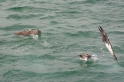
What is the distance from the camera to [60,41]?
12.4m

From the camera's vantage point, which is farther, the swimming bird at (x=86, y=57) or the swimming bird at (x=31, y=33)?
the swimming bird at (x=31, y=33)

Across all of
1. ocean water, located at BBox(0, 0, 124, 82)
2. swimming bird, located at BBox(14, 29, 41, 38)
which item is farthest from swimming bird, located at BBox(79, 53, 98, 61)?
swimming bird, located at BBox(14, 29, 41, 38)

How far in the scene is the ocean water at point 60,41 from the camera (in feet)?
32.1

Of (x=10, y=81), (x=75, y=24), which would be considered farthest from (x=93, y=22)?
(x=10, y=81)

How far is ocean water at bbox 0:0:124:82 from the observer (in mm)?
9773

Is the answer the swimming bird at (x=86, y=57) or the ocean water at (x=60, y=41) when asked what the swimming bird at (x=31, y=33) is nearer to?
the ocean water at (x=60, y=41)

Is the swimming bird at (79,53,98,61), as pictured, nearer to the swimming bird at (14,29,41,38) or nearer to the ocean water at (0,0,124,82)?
the ocean water at (0,0,124,82)

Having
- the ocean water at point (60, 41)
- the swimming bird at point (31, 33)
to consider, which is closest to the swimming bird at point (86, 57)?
the ocean water at point (60, 41)

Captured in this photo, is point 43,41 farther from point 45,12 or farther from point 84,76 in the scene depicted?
point 45,12

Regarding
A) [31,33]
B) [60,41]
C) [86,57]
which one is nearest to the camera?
[86,57]

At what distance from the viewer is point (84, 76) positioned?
9.55 meters

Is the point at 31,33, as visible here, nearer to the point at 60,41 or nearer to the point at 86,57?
the point at 60,41

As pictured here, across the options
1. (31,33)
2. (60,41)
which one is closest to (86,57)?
(60,41)

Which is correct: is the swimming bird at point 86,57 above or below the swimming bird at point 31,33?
below
